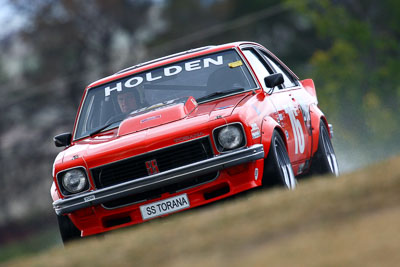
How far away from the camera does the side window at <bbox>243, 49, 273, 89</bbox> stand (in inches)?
365

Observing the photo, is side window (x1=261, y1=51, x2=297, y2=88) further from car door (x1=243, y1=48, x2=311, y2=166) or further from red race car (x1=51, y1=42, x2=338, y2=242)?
red race car (x1=51, y1=42, x2=338, y2=242)

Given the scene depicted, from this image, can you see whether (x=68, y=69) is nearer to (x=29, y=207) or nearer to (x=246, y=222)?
(x=29, y=207)

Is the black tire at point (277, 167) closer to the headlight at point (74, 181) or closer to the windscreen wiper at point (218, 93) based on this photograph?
the windscreen wiper at point (218, 93)

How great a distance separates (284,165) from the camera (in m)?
8.30

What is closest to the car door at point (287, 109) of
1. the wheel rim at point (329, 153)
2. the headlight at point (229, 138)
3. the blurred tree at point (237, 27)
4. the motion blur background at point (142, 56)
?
the wheel rim at point (329, 153)

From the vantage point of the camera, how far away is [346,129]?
24297 mm

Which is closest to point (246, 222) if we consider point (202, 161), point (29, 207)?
point (202, 161)

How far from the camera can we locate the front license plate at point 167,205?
300 inches

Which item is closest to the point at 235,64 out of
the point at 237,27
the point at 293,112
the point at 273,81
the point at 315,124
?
the point at 273,81

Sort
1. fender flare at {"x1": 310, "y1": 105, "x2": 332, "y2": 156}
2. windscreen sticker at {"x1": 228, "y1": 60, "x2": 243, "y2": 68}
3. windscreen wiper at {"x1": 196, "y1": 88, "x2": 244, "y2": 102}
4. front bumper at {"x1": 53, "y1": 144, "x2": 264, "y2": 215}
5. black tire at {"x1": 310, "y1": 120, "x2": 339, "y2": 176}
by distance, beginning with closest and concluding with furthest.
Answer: front bumper at {"x1": 53, "y1": 144, "x2": 264, "y2": 215}
windscreen wiper at {"x1": 196, "y1": 88, "x2": 244, "y2": 102}
windscreen sticker at {"x1": 228, "y1": 60, "x2": 243, "y2": 68}
fender flare at {"x1": 310, "y1": 105, "x2": 332, "y2": 156}
black tire at {"x1": 310, "y1": 120, "x2": 339, "y2": 176}

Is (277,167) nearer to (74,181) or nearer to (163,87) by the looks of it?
(74,181)

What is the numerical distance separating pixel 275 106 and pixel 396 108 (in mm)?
20038

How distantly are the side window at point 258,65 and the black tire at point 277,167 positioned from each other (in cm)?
Answer: 90

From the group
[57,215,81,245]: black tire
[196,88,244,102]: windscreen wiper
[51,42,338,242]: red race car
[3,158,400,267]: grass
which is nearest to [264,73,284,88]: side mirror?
[51,42,338,242]: red race car
